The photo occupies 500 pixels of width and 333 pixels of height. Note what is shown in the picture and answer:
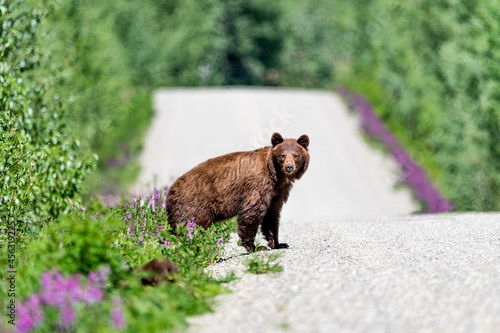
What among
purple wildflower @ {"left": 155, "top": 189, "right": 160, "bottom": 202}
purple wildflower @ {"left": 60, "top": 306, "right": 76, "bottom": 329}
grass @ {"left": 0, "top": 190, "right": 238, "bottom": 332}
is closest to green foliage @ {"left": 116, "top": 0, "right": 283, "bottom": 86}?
purple wildflower @ {"left": 155, "top": 189, "right": 160, "bottom": 202}

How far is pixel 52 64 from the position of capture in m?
16.9

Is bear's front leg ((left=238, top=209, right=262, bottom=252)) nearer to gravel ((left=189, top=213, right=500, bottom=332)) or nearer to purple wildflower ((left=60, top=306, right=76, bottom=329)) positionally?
gravel ((left=189, top=213, right=500, bottom=332))

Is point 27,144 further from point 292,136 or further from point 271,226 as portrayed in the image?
point 292,136

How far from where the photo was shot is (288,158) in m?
8.86

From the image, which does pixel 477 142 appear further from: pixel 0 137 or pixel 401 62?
pixel 0 137

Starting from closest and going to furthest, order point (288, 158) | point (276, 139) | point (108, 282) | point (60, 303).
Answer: point (60, 303)
point (108, 282)
point (288, 158)
point (276, 139)

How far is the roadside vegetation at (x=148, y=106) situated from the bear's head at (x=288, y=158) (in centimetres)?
109

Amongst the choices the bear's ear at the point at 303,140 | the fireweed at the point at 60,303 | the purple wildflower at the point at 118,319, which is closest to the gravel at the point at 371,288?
the purple wildflower at the point at 118,319

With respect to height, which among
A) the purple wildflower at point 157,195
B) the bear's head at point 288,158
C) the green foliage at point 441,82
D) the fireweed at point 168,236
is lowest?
the fireweed at point 168,236

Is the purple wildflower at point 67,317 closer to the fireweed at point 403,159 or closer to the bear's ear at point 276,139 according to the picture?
the bear's ear at point 276,139

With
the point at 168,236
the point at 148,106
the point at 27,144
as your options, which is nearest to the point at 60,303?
the point at 168,236

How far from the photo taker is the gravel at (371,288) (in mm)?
5996

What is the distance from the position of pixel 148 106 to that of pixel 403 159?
13501 millimetres

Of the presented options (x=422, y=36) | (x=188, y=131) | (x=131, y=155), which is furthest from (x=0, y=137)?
(x=422, y=36)
